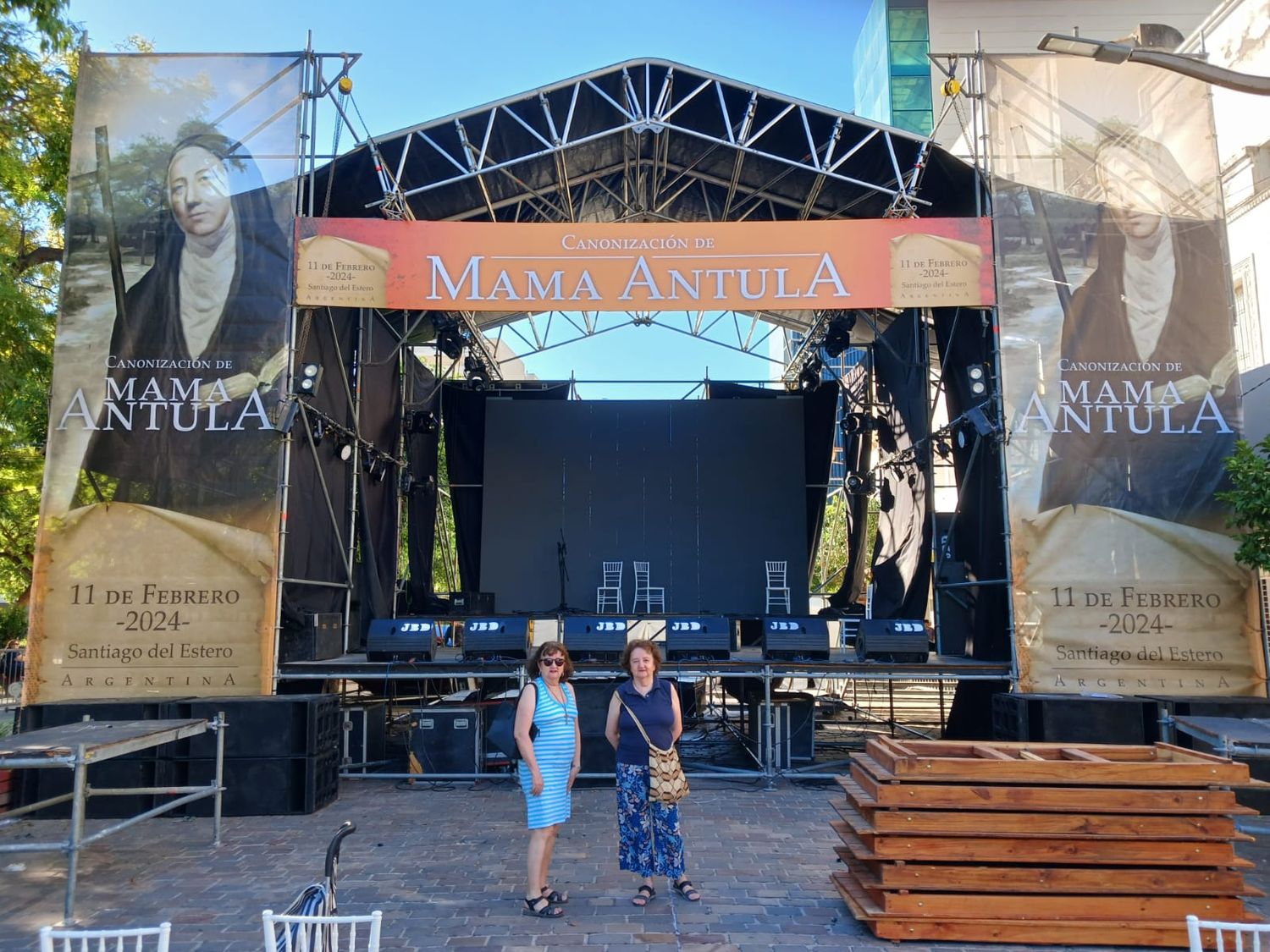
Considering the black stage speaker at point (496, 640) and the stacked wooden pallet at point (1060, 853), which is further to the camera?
the black stage speaker at point (496, 640)

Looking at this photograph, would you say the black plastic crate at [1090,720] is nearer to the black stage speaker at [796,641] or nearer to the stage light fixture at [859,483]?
the black stage speaker at [796,641]

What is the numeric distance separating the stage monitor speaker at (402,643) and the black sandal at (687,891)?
4.12m

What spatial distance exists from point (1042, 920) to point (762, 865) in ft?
5.81

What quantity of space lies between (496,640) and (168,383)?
3733 mm

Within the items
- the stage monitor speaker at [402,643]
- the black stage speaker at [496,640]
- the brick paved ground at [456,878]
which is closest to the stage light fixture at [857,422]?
the black stage speaker at [496,640]

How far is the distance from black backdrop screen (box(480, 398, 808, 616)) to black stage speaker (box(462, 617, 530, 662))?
543 centimetres

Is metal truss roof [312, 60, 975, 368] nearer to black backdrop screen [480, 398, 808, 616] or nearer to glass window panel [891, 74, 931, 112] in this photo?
black backdrop screen [480, 398, 808, 616]

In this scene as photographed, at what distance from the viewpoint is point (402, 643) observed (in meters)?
8.19

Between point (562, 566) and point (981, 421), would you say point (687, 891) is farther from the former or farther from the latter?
point (562, 566)

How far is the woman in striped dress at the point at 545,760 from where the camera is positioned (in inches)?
165

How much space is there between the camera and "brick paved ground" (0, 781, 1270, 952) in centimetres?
417

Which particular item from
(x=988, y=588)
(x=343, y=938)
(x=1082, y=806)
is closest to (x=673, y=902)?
(x=343, y=938)

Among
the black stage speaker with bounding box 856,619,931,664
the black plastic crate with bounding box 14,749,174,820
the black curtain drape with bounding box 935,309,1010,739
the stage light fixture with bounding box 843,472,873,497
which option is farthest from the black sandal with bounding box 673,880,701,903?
the stage light fixture with bounding box 843,472,873,497

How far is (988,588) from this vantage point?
8.68 metres
